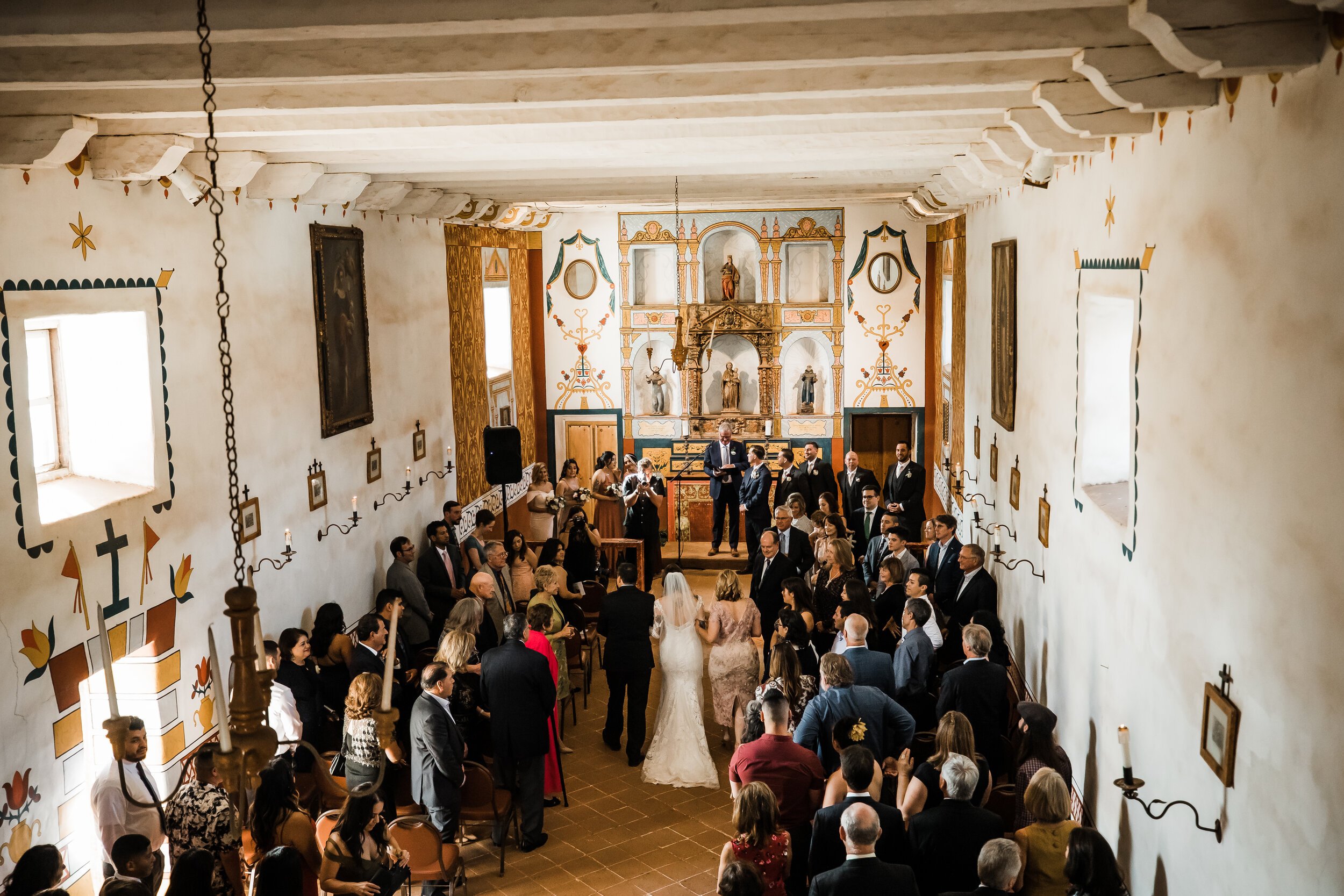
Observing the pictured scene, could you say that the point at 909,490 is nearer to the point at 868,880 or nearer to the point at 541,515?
the point at 541,515

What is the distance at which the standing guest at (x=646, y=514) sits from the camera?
520 inches

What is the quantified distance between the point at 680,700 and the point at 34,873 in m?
4.62

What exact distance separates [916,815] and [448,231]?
9.54m

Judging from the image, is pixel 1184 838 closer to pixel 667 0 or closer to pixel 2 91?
pixel 667 0

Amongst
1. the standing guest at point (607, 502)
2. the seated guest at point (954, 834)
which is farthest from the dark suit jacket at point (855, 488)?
the seated guest at point (954, 834)

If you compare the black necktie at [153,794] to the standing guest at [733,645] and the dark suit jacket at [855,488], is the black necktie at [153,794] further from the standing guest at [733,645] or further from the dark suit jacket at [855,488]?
the dark suit jacket at [855,488]

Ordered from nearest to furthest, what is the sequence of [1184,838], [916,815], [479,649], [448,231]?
[1184,838] → [916,815] → [479,649] → [448,231]

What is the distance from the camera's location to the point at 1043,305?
7.87 metres

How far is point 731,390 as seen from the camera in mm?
16656

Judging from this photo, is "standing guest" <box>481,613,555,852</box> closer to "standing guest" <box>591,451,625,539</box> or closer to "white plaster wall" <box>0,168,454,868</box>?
"white plaster wall" <box>0,168,454,868</box>

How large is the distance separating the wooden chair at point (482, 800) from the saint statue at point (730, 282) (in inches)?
401

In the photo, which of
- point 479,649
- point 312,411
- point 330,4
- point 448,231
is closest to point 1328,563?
point 330,4

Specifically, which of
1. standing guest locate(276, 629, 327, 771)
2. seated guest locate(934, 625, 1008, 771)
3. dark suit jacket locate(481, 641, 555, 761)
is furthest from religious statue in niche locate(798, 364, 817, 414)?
standing guest locate(276, 629, 327, 771)

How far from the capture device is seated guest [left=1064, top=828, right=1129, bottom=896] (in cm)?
435
